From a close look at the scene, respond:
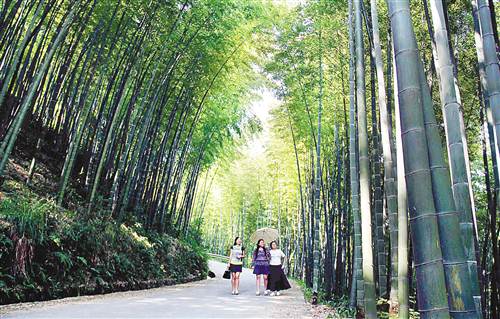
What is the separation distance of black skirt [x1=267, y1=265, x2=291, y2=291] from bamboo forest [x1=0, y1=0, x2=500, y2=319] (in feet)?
1.93

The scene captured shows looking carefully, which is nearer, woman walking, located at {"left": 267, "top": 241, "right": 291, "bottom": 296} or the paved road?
the paved road

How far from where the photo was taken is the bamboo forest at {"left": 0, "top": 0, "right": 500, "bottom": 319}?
1.54 metres

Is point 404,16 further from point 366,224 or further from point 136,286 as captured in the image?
point 136,286

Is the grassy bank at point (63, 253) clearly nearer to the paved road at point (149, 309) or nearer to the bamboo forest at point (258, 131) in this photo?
the bamboo forest at point (258, 131)

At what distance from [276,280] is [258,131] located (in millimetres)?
4976

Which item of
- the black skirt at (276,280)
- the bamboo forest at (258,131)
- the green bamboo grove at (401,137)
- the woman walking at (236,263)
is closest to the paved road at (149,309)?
the bamboo forest at (258,131)

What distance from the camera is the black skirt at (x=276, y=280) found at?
6.83 meters

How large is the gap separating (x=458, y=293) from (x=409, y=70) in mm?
778

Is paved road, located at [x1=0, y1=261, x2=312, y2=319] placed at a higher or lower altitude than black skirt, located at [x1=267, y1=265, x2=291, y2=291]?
lower

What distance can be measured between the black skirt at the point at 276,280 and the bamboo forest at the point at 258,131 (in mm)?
588

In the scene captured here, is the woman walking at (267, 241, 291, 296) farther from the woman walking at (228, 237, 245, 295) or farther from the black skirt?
the woman walking at (228, 237, 245, 295)

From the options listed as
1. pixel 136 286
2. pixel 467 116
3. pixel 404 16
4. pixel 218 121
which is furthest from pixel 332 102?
pixel 404 16

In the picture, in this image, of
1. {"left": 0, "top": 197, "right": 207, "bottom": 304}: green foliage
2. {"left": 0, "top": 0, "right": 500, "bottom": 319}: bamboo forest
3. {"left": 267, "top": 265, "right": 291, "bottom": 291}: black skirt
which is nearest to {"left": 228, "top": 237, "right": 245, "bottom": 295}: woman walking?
{"left": 0, "top": 0, "right": 500, "bottom": 319}: bamboo forest

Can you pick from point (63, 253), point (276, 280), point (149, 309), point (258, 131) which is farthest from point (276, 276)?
point (258, 131)
